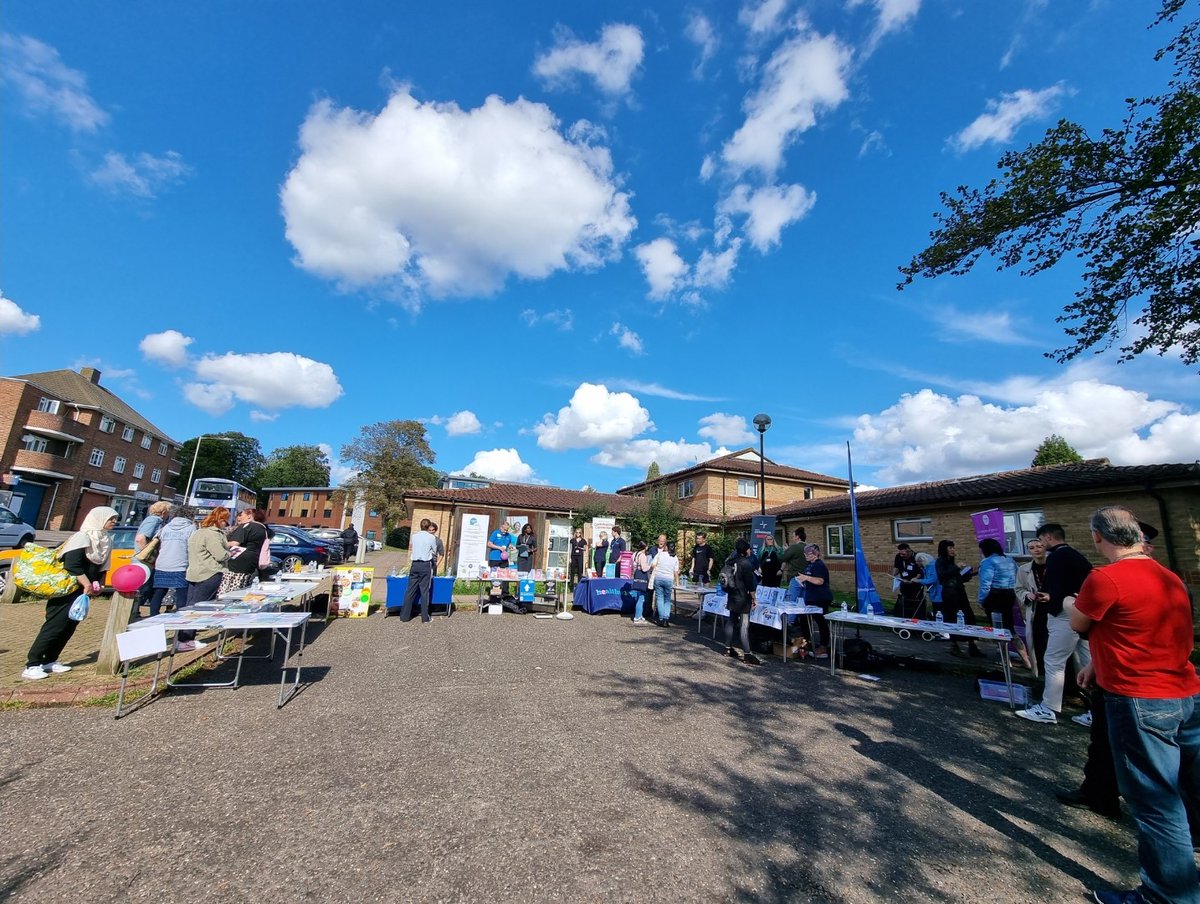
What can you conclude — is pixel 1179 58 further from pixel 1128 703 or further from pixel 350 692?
pixel 350 692

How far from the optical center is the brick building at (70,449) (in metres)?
29.7

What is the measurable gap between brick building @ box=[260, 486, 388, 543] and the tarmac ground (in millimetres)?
64675

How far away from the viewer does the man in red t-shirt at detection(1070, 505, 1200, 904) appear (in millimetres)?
2297

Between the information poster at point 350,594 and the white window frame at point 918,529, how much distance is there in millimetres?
17110

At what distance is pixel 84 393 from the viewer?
3803 cm

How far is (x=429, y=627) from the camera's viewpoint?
30.5 feet

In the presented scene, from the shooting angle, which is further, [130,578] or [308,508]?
[308,508]

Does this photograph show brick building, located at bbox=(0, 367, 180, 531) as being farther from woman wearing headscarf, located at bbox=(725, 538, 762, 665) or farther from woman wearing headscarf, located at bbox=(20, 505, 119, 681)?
woman wearing headscarf, located at bbox=(725, 538, 762, 665)

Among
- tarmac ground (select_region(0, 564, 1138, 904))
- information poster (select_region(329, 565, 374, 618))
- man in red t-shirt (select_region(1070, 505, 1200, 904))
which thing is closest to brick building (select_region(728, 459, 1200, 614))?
tarmac ground (select_region(0, 564, 1138, 904))

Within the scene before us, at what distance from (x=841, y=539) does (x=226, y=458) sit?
249ft

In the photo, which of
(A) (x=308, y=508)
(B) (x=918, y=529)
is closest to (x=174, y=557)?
(B) (x=918, y=529)

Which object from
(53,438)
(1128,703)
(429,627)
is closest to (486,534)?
(429,627)

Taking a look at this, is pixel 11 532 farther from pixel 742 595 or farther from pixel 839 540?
pixel 839 540

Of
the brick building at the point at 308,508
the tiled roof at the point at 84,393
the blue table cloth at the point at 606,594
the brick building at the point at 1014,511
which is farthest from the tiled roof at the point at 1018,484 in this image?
the brick building at the point at 308,508
